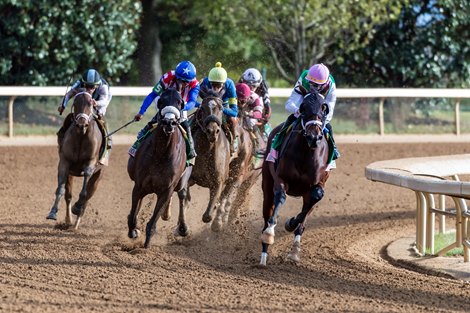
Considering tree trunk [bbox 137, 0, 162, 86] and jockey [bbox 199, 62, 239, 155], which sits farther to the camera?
tree trunk [bbox 137, 0, 162, 86]

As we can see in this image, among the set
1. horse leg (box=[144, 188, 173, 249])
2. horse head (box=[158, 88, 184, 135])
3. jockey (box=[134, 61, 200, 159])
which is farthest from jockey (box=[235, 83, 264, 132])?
horse head (box=[158, 88, 184, 135])

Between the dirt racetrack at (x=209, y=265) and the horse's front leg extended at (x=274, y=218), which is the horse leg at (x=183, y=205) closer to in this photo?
the dirt racetrack at (x=209, y=265)

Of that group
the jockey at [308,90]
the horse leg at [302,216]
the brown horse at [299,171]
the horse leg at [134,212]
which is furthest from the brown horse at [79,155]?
the horse leg at [302,216]

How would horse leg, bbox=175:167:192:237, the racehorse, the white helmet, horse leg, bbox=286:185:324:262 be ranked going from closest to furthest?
horse leg, bbox=286:185:324:262, the racehorse, horse leg, bbox=175:167:192:237, the white helmet

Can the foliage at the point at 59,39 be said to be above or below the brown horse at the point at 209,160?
above

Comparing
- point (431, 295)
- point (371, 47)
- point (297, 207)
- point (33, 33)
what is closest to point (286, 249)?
point (431, 295)

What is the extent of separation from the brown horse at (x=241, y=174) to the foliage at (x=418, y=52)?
43.2 feet

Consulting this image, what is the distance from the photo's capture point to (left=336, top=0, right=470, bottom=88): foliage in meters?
26.6

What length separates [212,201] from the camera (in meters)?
12.4

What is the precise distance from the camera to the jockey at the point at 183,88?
11.4 metres

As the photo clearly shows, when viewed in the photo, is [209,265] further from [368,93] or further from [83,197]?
[368,93]

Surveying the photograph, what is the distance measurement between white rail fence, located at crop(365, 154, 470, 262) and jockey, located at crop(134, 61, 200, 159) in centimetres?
208

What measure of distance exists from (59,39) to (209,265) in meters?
14.3

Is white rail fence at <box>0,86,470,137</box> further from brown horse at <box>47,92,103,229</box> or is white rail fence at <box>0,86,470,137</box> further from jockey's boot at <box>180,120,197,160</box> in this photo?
jockey's boot at <box>180,120,197,160</box>
